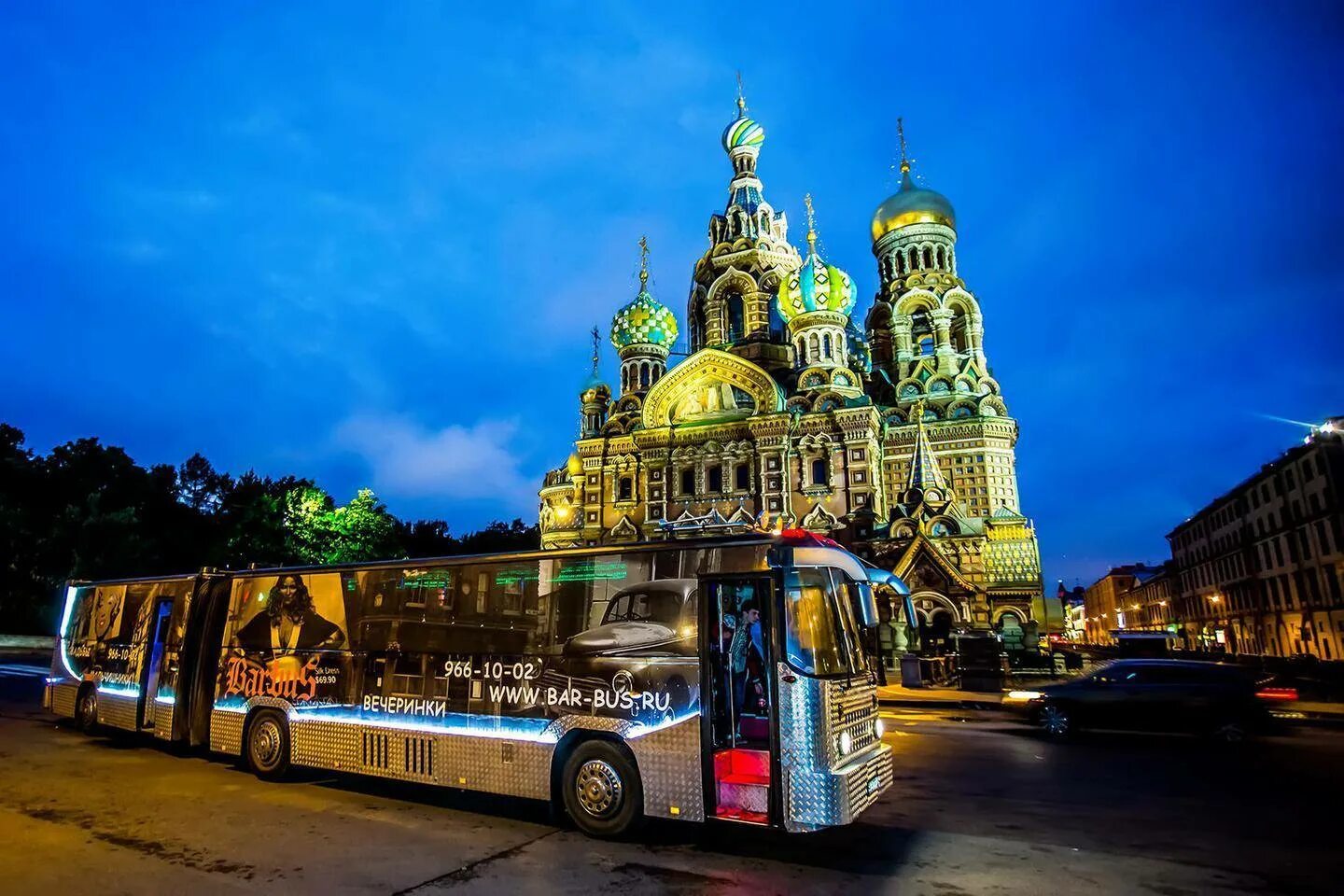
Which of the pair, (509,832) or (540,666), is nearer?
(509,832)

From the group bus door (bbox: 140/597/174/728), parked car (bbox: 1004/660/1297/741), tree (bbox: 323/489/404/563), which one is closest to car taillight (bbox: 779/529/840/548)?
parked car (bbox: 1004/660/1297/741)

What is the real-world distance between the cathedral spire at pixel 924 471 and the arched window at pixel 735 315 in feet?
51.9

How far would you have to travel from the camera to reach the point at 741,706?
21.7 feet

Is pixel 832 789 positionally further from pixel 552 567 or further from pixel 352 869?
pixel 352 869

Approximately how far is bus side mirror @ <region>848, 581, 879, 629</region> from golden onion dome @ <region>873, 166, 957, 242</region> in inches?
1897

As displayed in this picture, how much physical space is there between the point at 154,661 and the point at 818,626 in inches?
441

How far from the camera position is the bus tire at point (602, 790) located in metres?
6.93

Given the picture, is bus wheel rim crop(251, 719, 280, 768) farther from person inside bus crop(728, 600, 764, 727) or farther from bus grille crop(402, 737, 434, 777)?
person inside bus crop(728, 600, 764, 727)

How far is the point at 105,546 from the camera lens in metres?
36.0

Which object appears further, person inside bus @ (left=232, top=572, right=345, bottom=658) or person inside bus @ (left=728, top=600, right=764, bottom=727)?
person inside bus @ (left=232, top=572, right=345, bottom=658)

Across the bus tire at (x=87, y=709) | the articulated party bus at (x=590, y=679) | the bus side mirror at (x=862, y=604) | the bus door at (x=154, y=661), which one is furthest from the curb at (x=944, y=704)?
the bus tire at (x=87, y=709)

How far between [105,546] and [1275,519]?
63.4 m

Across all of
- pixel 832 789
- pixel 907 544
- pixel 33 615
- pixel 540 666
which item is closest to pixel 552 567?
pixel 540 666

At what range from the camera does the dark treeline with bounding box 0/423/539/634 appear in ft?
117
